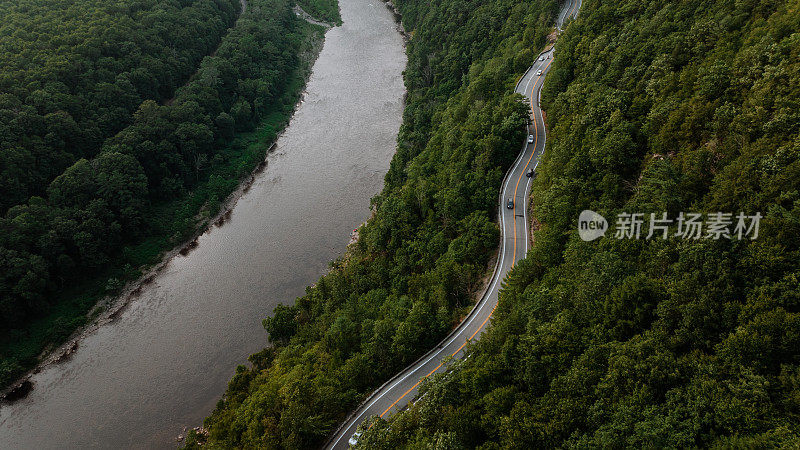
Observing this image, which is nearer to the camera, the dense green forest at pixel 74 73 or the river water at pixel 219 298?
the river water at pixel 219 298

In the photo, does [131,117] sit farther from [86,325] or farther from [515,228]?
[515,228]

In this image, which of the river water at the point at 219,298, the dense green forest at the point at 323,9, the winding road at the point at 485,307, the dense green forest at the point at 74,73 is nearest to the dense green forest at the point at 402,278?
the winding road at the point at 485,307

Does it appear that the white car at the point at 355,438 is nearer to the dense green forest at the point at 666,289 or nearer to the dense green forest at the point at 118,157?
the dense green forest at the point at 666,289

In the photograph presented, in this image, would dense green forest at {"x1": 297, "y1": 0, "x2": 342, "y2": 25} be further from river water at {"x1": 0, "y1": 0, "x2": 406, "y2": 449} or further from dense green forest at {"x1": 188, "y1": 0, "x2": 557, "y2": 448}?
dense green forest at {"x1": 188, "y1": 0, "x2": 557, "y2": 448}

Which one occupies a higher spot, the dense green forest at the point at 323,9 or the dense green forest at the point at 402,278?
the dense green forest at the point at 323,9

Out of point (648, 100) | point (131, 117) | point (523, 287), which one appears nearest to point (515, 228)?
point (523, 287)

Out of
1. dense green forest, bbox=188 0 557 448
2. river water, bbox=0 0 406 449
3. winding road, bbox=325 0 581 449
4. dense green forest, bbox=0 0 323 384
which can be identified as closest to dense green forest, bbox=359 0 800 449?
winding road, bbox=325 0 581 449
